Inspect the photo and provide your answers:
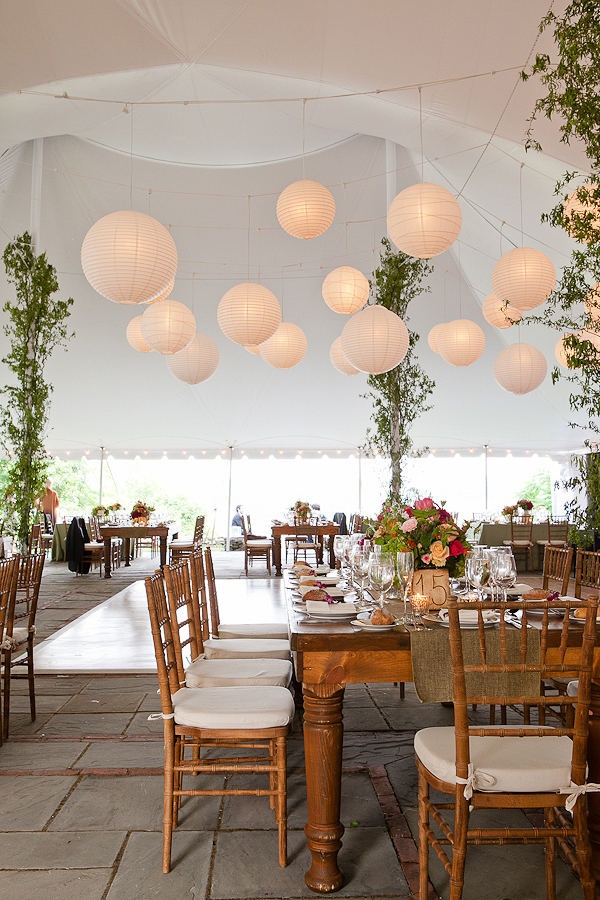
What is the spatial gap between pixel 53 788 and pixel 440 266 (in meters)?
10.9

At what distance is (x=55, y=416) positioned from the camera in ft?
46.2

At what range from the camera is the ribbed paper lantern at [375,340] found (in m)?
5.24

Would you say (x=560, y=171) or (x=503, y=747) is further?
(x=560, y=171)

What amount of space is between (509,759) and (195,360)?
509 centimetres

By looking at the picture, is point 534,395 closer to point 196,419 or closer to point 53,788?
point 196,419

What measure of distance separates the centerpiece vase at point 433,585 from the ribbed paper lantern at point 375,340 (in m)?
2.61

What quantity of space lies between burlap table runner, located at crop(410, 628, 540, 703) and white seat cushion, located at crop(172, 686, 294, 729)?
573mm

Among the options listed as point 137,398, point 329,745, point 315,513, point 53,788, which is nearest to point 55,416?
point 137,398

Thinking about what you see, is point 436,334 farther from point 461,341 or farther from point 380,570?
point 380,570

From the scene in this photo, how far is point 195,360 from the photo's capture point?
664cm

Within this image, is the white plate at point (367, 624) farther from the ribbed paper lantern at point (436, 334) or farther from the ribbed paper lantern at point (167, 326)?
the ribbed paper lantern at point (436, 334)

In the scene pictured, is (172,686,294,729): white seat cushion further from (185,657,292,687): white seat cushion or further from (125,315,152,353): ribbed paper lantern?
(125,315,152,353): ribbed paper lantern

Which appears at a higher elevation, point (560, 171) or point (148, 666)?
point (560, 171)

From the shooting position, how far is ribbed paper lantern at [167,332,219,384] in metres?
6.62
